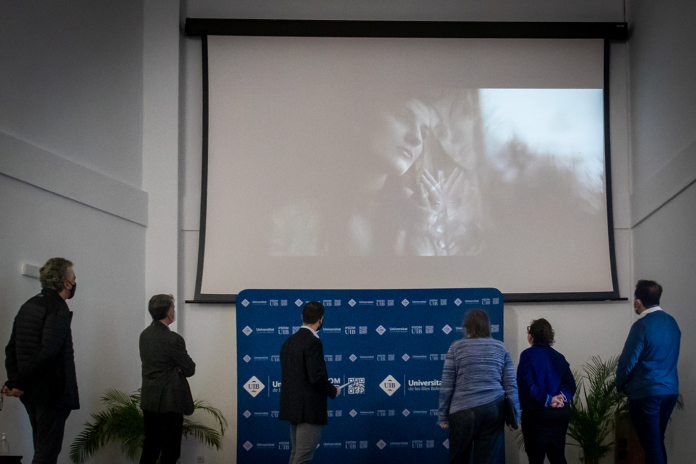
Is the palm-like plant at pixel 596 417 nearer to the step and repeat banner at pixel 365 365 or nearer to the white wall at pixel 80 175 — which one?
the step and repeat banner at pixel 365 365

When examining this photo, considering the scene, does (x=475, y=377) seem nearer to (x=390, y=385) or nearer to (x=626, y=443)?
(x=390, y=385)

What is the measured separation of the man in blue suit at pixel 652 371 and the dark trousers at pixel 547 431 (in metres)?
0.49

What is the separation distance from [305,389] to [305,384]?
0.03 m

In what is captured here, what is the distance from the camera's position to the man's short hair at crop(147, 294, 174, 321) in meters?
4.30

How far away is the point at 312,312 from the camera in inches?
166

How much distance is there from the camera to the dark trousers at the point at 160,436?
168 inches

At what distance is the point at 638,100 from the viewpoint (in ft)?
21.0

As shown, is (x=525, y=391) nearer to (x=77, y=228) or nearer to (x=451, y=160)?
(x=451, y=160)

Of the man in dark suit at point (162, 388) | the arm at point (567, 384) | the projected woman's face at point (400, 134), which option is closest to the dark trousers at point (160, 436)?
the man in dark suit at point (162, 388)

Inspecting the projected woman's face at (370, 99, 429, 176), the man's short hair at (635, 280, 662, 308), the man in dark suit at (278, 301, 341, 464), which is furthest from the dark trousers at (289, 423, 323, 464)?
the projected woman's face at (370, 99, 429, 176)

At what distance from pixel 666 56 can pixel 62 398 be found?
212 inches

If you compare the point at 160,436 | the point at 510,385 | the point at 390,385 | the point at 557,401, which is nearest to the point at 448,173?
the point at 390,385

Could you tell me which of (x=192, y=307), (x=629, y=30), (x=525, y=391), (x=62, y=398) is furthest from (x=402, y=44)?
(x=62, y=398)

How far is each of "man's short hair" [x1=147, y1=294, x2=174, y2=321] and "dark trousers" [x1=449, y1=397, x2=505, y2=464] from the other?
6.26 feet
